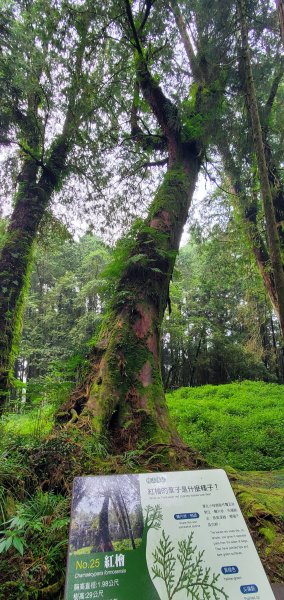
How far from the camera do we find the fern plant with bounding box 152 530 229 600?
4.86ft

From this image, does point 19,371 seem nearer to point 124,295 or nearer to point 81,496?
point 124,295

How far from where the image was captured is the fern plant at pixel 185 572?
1480 millimetres

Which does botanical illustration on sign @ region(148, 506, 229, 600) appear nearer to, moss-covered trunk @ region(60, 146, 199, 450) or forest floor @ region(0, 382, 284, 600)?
forest floor @ region(0, 382, 284, 600)

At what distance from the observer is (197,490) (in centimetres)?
193

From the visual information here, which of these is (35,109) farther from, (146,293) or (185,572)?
(185,572)

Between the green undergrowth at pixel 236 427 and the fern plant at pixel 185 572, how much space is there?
422cm

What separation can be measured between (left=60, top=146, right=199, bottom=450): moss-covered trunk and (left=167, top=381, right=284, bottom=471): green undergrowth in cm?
260

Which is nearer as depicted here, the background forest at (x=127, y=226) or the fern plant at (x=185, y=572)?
the fern plant at (x=185, y=572)

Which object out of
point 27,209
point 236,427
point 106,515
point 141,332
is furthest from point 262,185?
point 236,427

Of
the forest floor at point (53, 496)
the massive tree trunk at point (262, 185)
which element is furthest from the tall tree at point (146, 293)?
the massive tree trunk at point (262, 185)

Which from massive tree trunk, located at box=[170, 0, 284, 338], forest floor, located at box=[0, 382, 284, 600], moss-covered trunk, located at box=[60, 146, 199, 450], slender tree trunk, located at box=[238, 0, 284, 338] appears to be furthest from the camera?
massive tree trunk, located at box=[170, 0, 284, 338]

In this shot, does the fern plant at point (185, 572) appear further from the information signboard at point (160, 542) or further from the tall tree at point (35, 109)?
the tall tree at point (35, 109)

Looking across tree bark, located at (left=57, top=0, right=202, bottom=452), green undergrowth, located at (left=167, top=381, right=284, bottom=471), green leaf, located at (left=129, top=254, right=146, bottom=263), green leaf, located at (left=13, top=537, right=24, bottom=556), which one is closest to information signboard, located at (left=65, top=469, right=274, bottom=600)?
green leaf, located at (left=13, top=537, right=24, bottom=556)

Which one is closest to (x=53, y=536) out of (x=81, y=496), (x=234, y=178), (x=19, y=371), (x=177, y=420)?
(x=81, y=496)
